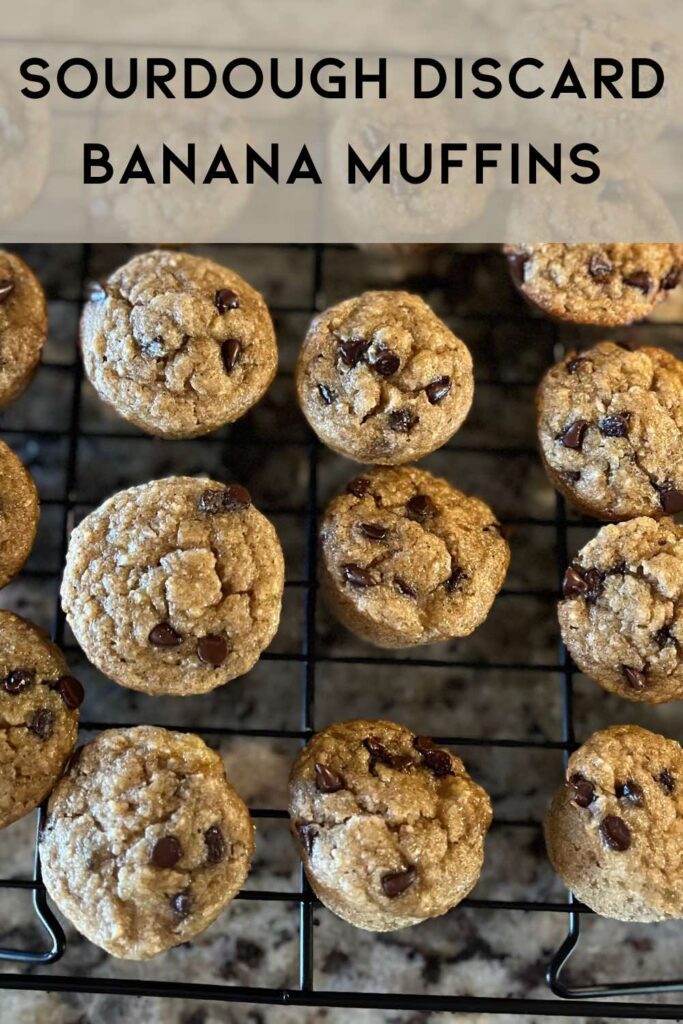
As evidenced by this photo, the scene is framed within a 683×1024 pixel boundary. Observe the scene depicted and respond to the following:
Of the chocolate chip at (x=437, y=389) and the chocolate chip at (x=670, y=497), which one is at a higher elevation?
the chocolate chip at (x=437, y=389)

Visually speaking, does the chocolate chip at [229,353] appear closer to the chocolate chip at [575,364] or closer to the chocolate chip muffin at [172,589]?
the chocolate chip muffin at [172,589]

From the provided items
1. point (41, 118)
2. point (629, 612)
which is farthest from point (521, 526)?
point (41, 118)

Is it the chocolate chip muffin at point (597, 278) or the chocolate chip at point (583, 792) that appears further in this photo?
the chocolate chip muffin at point (597, 278)

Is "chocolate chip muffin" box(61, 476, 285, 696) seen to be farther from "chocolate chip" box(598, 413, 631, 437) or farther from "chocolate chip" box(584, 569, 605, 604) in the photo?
"chocolate chip" box(598, 413, 631, 437)

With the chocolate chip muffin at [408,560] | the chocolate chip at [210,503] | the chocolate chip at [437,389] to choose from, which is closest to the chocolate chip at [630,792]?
the chocolate chip muffin at [408,560]

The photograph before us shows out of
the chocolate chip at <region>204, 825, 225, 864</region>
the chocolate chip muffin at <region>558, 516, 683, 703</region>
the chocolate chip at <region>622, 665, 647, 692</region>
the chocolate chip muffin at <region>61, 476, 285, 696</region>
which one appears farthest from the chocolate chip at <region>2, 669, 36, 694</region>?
the chocolate chip at <region>622, 665, 647, 692</region>

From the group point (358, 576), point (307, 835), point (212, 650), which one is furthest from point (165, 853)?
point (358, 576)
